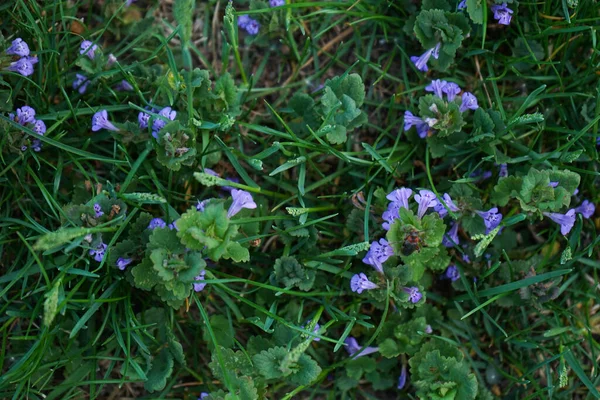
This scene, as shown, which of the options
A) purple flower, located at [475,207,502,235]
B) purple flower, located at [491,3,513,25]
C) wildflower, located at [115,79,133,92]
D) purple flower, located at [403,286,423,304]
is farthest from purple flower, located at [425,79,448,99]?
wildflower, located at [115,79,133,92]

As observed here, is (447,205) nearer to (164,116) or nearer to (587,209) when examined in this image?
(587,209)

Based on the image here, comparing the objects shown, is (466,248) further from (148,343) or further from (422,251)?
(148,343)

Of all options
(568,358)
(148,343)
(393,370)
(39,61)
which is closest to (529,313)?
(568,358)

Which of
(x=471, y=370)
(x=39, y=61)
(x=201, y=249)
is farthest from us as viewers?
(x=471, y=370)

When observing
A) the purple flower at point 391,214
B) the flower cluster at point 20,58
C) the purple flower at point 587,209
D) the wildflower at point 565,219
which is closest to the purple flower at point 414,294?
the purple flower at point 391,214

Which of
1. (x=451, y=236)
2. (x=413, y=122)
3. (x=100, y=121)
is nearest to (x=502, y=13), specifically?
(x=413, y=122)

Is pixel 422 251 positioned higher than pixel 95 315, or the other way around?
pixel 422 251

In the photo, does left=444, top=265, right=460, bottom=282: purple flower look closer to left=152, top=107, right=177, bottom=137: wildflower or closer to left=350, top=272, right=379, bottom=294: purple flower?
left=350, top=272, right=379, bottom=294: purple flower
